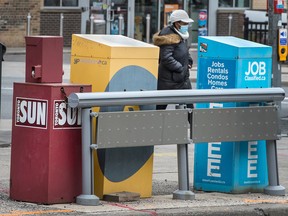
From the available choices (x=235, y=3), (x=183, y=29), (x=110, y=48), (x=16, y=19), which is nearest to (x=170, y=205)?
(x=110, y=48)

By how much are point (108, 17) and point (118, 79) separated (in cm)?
2736

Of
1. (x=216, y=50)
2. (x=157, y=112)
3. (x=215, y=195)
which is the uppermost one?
(x=216, y=50)

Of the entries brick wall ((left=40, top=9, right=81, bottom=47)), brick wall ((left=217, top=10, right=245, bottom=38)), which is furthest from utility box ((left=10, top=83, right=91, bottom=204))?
brick wall ((left=217, top=10, right=245, bottom=38))

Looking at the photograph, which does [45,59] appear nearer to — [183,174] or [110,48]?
[110,48]

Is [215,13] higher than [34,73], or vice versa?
[215,13]

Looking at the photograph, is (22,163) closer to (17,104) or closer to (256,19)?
(17,104)

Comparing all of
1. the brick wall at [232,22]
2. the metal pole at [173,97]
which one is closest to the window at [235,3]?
the brick wall at [232,22]

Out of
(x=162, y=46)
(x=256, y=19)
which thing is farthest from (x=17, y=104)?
(x=256, y=19)

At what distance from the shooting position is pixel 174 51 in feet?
37.0

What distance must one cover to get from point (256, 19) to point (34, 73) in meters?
26.5

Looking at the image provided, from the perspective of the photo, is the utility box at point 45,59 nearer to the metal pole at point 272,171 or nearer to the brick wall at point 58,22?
the metal pole at point 272,171

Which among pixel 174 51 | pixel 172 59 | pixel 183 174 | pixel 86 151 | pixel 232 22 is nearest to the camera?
pixel 86 151

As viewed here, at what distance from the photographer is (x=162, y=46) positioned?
1106 centimetres

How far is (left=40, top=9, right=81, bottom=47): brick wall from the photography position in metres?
35.3
